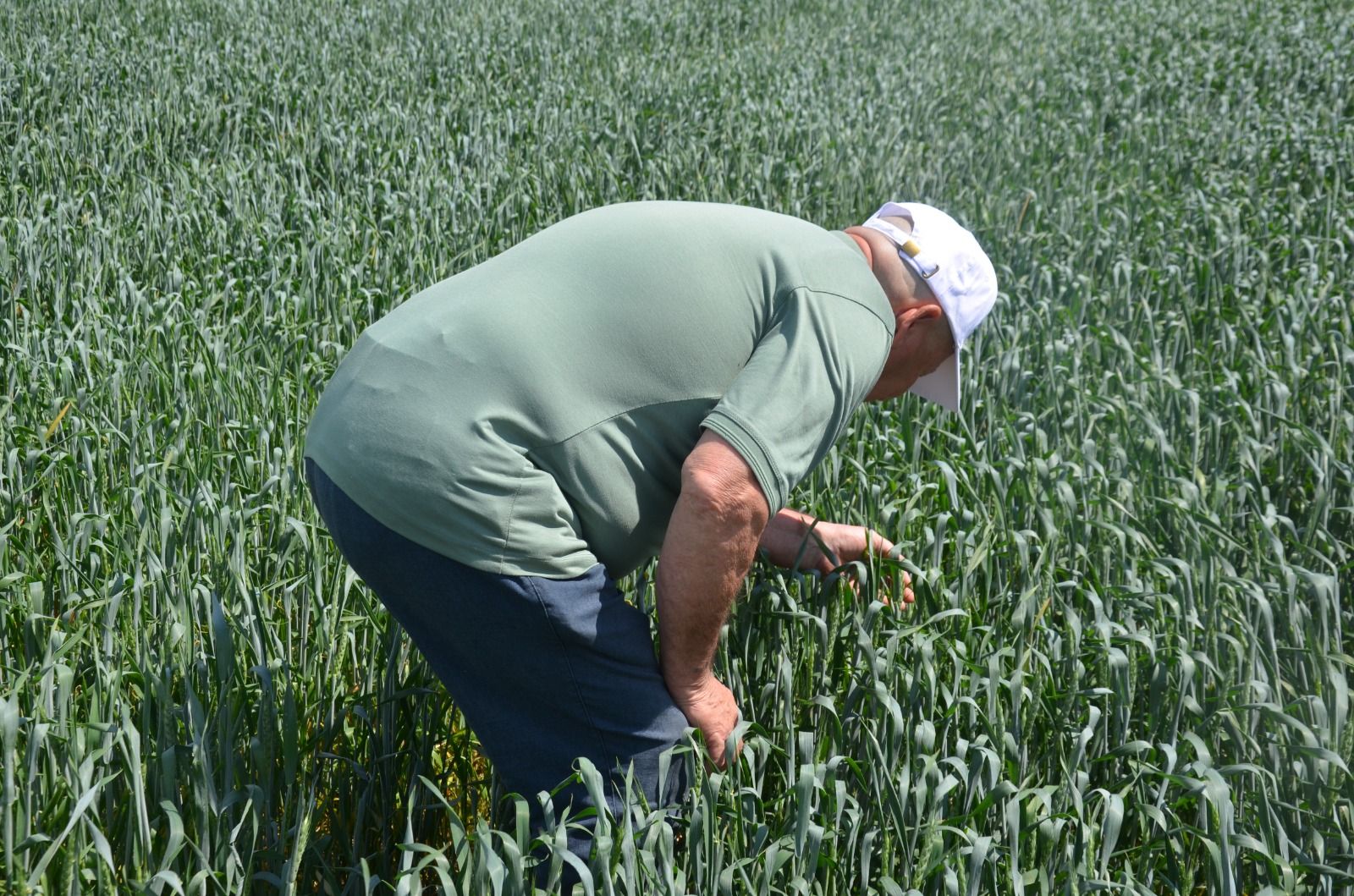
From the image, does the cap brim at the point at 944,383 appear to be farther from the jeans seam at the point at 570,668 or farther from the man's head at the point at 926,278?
the jeans seam at the point at 570,668

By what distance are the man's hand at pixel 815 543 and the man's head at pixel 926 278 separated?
43 cm

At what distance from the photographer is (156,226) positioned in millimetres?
4312

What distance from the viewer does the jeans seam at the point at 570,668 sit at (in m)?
1.67

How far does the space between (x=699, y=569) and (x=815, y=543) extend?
62 cm

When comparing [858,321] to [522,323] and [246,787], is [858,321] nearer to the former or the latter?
[522,323]

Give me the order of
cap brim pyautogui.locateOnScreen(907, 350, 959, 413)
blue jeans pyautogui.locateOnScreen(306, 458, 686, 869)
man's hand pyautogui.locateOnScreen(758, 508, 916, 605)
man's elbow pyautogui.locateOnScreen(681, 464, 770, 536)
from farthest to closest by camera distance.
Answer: man's hand pyautogui.locateOnScreen(758, 508, 916, 605)
cap brim pyautogui.locateOnScreen(907, 350, 959, 413)
blue jeans pyautogui.locateOnScreen(306, 458, 686, 869)
man's elbow pyautogui.locateOnScreen(681, 464, 770, 536)

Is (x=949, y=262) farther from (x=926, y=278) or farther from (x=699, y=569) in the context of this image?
(x=699, y=569)

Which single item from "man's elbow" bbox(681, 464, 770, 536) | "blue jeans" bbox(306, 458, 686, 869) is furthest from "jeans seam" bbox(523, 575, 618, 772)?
"man's elbow" bbox(681, 464, 770, 536)

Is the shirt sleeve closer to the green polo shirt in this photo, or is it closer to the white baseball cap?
the green polo shirt

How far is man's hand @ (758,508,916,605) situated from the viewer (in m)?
2.21

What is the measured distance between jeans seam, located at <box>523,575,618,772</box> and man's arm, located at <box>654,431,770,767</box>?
0.13 metres

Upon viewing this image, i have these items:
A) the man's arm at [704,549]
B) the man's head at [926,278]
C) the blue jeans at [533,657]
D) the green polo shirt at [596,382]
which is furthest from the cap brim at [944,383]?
the blue jeans at [533,657]

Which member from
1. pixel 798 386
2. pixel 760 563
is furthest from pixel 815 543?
pixel 798 386

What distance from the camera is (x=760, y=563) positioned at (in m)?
2.22
